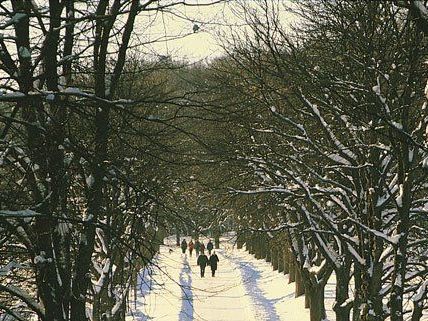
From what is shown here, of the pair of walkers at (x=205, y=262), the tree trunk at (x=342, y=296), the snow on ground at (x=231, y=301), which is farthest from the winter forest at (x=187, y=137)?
the pair of walkers at (x=205, y=262)

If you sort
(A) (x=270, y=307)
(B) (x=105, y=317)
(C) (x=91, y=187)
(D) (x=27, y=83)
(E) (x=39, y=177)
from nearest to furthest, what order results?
(D) (x=27, y=83) → (E) (x=39, y=177) → (C) (x=91, y=187) → (B) (x=105, y=317) → (A) (x=270, y=307)

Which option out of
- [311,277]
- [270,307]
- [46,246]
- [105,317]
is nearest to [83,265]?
[46,246]

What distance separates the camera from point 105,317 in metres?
13.4

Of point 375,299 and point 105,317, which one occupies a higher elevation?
point 375,299

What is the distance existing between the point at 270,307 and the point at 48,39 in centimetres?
2025

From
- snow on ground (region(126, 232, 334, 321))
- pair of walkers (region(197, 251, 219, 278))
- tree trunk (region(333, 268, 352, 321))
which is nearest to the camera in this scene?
tree trunk (region(333, 268, 352, 321))

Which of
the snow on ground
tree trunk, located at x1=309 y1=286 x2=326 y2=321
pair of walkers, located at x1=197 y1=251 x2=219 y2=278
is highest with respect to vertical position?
tree trunk, located at x1=309 y1=286 x2=326 y2=321

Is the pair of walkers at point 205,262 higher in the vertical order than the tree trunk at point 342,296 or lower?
lower

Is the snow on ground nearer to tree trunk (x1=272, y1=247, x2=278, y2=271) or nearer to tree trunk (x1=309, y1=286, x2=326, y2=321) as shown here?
tree trunk (x1=272, y1=247, x2=278, y2=271)

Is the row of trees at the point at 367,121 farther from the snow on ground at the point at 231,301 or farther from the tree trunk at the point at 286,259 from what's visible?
the tree trunk at the point at 286,259

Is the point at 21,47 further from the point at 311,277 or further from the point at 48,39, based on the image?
the point at 311,277

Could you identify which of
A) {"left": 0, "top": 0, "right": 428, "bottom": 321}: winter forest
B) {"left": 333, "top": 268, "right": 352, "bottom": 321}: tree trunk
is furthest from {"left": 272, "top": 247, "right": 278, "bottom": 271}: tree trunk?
{"left": 333, "top": 268, "right": 352, "bottom": 321}: tree trunk

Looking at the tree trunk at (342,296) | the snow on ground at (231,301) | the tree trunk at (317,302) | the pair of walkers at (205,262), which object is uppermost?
the tree trunk at (342,296)

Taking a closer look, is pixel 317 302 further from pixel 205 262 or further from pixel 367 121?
pixel 205 262
